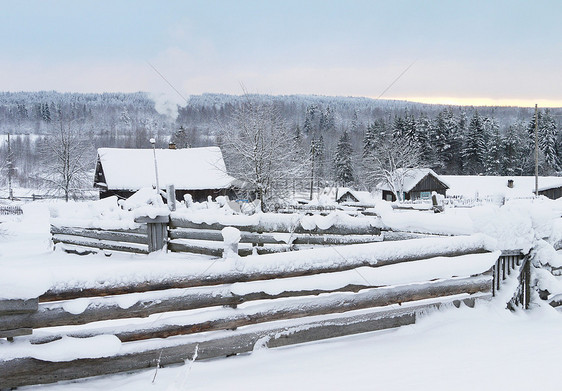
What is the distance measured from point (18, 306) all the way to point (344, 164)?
228 feet

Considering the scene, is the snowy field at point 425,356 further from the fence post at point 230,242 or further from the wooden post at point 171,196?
the wooden post at point 171,196

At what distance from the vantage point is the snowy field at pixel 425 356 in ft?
12.0

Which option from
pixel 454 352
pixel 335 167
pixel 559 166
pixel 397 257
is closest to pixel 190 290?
pixel 397 257

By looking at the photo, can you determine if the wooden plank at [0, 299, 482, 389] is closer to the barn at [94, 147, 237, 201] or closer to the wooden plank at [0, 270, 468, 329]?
the wooden plank at [0, 270, 468, 329]

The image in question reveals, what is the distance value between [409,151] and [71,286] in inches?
1863

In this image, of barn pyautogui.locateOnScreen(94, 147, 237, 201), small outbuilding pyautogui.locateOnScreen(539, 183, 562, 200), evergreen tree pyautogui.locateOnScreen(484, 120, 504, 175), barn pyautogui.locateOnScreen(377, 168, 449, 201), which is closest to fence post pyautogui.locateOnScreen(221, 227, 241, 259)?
barn pyautogui.locateOnScreen(94, 147, 237, 201)

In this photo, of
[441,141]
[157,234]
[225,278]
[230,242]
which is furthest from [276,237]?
[441,141]

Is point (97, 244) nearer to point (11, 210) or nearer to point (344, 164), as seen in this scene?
point (11, 210)

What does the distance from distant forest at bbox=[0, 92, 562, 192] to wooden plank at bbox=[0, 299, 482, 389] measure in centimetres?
2371

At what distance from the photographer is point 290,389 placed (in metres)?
3.60

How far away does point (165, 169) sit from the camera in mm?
38125

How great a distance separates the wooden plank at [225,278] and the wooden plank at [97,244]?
7698mm

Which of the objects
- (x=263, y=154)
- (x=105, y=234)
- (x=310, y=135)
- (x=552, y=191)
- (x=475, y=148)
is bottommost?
(x=552, y=191)

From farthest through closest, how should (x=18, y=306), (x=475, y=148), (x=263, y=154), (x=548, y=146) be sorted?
1. (x=475, y=148)
2. (x=548, y=146)
3. (x=263, y=154)
4. (x=18, y=306)
